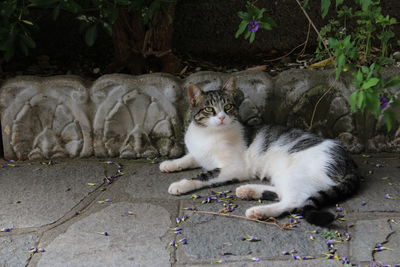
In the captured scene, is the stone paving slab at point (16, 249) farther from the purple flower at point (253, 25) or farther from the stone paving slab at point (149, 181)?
the purple flower at point (253, 25)

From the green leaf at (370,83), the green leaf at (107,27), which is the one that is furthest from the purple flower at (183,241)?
the green leaf at (107,27)

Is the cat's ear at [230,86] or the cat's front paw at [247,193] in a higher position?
the cat's ear at [230,86]

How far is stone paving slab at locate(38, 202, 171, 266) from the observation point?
252 centimetres

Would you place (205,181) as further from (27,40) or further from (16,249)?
(27,40)

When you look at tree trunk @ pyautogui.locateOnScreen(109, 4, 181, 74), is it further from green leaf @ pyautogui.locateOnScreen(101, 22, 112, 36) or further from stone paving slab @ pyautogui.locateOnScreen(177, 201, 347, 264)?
stone paving slab @ pyautogui.locateOnScreen(177, 201, 347, 264)

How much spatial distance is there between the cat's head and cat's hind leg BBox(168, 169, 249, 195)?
34 cm

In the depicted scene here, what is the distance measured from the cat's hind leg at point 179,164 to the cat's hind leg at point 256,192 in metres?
0.60

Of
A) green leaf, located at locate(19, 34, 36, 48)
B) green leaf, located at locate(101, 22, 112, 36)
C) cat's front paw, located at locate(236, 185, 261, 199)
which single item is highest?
green leaf, located at locate(101, 22, 112, 36)

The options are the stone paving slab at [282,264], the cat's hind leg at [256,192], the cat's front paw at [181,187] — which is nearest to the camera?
the stone paving slab at [282,264]

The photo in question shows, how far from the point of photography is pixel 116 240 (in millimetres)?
2719

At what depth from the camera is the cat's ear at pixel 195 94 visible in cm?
344

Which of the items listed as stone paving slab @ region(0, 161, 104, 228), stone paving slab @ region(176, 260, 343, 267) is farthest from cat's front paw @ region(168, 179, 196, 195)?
stone paving slab @ region(176, 260, 343, 267)

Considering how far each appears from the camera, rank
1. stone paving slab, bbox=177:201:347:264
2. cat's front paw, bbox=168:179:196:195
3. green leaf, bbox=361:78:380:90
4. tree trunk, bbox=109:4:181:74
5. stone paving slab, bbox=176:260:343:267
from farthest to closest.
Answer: tree trunk, bbox=109:4:181:74, cat's front paw, bbox=168:179:196:195, green leaf, bbox=361:78:380:90, stone paving slab, bbox=177:201:347:264, stone paving slab, bbox=176:260:343:267

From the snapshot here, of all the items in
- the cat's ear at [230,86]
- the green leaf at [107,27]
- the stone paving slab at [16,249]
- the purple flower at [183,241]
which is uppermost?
the green leaf at [107,27]
